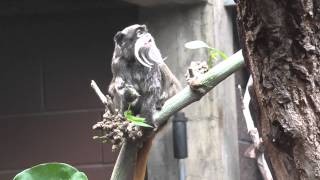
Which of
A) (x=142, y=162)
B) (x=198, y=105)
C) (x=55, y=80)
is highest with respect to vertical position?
(x=55, y=80)

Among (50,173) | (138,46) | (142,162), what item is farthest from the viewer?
(138,46)

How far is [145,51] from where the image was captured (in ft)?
Answer: 6.59

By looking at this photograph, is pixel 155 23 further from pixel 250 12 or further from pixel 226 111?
pixel 250 12

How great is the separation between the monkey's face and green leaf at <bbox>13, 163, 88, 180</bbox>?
2.90ft

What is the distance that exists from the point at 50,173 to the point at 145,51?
919 millimetres

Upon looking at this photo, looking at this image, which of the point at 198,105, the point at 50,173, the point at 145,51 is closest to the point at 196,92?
the point at 50,173

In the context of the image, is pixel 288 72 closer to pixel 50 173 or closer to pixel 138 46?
pixel 50 173

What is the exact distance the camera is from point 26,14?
276 centimetres

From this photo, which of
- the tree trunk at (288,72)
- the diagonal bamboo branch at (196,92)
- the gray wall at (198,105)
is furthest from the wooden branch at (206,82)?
the gray wall at (198,105)

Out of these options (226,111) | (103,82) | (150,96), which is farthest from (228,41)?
(150,96)

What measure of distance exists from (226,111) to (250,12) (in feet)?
5.95

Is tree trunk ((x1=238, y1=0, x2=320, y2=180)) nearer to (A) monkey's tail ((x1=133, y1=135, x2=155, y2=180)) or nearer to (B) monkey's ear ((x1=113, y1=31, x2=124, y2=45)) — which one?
(A) monkey's tail ((x1=133, y1=135, x2=155, y2=180))

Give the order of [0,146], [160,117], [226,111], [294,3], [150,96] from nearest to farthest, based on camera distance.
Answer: [294,3], [160,117], [150,96], [226,111], [0,146]

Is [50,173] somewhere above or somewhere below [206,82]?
below
